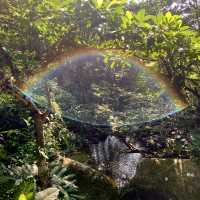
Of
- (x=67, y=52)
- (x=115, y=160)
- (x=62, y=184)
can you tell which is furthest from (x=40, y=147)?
(x=67, y=52)

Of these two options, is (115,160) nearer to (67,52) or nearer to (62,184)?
(62,184)

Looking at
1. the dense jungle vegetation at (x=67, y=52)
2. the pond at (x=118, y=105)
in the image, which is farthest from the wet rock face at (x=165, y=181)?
the dense jungle vegetation at (x=67, y=52)

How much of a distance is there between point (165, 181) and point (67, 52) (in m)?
4.11

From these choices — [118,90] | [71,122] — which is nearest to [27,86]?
[71,122]

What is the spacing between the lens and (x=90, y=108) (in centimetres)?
1316

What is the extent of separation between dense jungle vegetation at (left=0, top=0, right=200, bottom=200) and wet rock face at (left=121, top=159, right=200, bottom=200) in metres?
0.45

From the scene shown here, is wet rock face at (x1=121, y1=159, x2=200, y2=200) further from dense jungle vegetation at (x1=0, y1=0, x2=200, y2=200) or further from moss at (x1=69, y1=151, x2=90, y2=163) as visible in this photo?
Result: moss at (x1=69, y1=151, x2=90, y2=163)

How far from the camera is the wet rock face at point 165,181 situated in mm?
8258

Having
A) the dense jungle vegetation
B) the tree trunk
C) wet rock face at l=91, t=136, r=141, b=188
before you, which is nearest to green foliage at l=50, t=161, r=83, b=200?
the dense jungle vegetation

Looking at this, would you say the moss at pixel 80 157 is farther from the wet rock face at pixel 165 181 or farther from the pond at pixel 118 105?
the wet rock face at pixel 165 181

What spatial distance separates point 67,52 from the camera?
32.1 ft

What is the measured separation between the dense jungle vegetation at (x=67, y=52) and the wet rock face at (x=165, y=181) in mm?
446

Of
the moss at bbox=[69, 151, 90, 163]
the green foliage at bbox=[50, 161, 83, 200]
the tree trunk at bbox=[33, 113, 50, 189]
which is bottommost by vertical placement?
the moss at bbox=[69, 151, 90, 163]

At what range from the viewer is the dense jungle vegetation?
5.78 m
